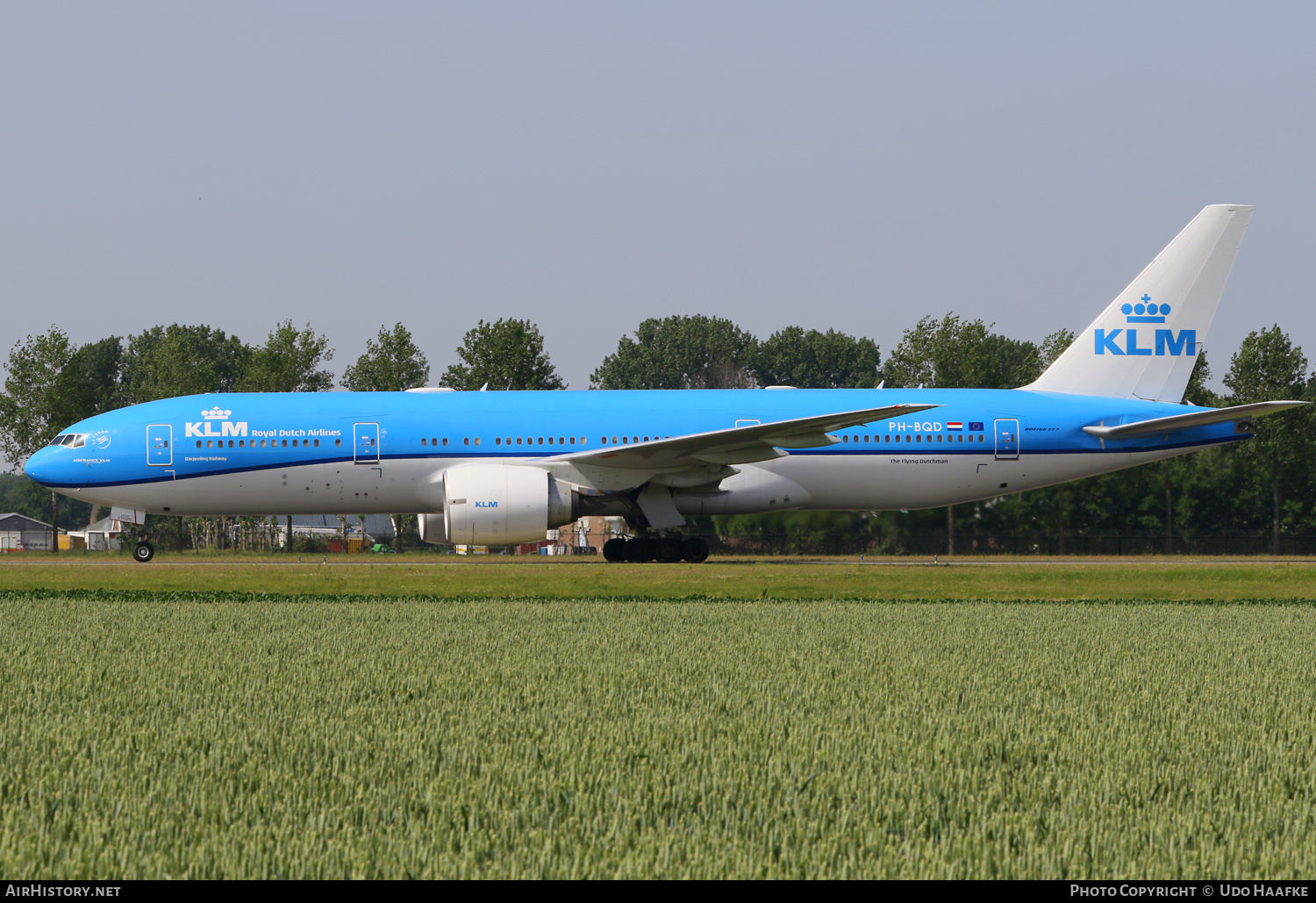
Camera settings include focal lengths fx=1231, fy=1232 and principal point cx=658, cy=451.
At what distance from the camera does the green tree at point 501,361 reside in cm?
4334

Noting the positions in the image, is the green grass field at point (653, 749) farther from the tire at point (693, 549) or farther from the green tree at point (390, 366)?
the green tree at point (390, 366)

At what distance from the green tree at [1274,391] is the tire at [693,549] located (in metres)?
25.0

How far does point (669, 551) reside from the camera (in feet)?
74.6

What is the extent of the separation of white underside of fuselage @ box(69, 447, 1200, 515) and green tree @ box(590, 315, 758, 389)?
236ft

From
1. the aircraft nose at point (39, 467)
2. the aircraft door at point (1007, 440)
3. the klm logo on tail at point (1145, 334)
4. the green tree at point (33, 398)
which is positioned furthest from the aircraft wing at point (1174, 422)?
the green tree at point (33, 398)

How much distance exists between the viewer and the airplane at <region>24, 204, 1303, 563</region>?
22516mm

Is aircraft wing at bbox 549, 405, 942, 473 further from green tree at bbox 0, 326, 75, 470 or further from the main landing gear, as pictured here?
green tree at bbox 0, 326, 75, 470

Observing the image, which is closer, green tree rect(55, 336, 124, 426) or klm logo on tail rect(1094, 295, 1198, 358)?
klm logo on tail rect(1094, 295, 1198, 358)

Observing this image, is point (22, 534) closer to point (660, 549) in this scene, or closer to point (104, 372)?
point (104, 372)

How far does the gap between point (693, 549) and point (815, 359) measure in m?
74.7

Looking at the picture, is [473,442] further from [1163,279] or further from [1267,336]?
[1267,336]

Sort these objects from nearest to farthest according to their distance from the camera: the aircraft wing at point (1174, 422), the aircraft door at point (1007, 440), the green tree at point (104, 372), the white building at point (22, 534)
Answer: the aircraft wing at point (1174, 422)
the aircraft door at point (1007, 440)
the white building at point (22, 534)
the green tree at point (104, 372)

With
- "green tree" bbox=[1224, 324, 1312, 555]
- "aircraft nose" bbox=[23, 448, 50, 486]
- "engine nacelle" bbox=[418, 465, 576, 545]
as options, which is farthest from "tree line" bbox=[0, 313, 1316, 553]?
"aircraft nose" bbox=[23, 448, 50, 486]
